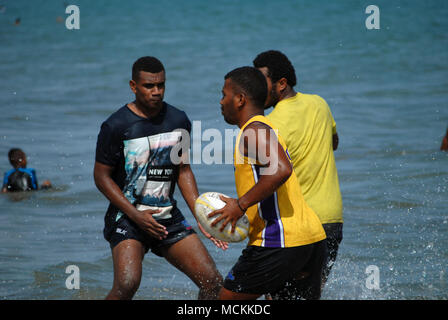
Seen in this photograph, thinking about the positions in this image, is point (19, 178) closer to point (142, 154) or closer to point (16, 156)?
point (16, 156)

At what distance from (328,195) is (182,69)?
2364cm

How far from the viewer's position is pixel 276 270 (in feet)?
15.3

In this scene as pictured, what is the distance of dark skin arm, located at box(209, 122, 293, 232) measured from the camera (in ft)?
14.8

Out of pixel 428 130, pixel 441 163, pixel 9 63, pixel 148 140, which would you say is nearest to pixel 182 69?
pixel 9 63

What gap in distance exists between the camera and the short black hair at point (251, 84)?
4.83 m

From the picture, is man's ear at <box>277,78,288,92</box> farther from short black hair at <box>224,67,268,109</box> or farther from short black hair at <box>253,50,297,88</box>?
short black hair at <box>224,67,268,109</box>

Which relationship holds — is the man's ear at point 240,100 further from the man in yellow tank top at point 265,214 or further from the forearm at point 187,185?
the forearm at point 187,185

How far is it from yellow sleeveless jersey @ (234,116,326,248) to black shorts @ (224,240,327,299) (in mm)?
48

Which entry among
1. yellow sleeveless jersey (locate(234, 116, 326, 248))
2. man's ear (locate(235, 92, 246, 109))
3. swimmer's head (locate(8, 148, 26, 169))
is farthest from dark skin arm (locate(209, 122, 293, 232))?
swimmer's head (locate(8, 148, 26, 169))

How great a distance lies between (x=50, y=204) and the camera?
11625mm

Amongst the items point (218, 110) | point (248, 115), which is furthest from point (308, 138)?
point (218, 110)

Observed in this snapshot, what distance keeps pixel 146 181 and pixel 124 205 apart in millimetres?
271

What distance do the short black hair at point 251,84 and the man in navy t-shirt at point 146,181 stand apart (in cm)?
88
